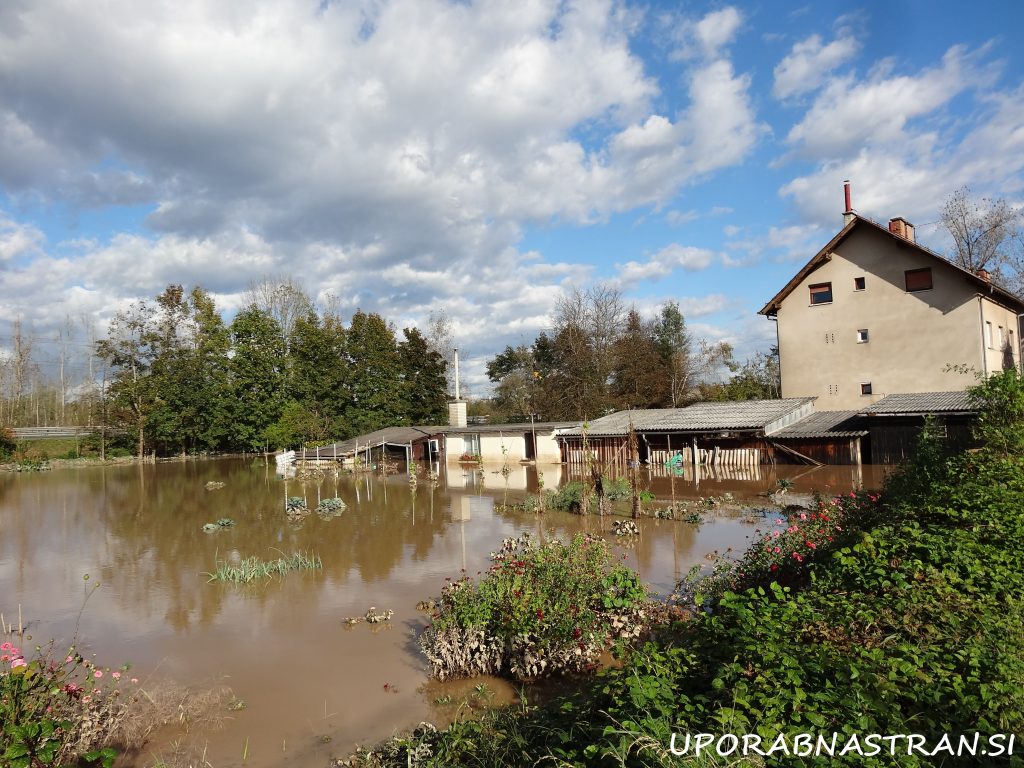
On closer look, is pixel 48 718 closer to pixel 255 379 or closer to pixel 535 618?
pixel 535 618

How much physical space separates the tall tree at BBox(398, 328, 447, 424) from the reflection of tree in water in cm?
1813

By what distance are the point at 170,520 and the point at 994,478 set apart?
938 inches

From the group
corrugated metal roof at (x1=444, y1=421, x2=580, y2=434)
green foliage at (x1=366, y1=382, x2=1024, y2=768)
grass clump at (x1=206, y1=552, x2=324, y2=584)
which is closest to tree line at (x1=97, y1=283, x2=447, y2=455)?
corrugated metal roof at (x1=444, y1=421, x2=580, y2=434)

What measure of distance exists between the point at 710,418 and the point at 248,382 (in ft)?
118

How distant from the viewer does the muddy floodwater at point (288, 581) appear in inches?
286

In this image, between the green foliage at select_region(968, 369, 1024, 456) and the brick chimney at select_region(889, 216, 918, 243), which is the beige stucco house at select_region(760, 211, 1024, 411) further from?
the green foliage at select_region(968, 369, 1024, 456)

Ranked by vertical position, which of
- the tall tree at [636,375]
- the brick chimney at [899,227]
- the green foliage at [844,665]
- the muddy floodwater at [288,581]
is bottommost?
the muddy floodwater at [288,581]

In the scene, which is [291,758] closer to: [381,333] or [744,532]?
[744,532]

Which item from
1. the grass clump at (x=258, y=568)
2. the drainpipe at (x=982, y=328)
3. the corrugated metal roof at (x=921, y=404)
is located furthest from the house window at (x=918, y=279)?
the grass clump at (x=258, y=568)


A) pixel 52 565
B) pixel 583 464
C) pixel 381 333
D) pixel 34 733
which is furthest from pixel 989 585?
pixel 381 333

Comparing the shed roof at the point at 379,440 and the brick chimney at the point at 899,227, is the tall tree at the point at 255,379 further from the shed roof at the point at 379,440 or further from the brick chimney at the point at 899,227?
the brick chimney at the point at 899,227

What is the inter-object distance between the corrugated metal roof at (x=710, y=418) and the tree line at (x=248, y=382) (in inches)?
854

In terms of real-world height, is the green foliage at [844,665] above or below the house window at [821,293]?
below

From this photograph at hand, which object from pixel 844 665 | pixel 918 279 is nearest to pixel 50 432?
pixel 918 279
